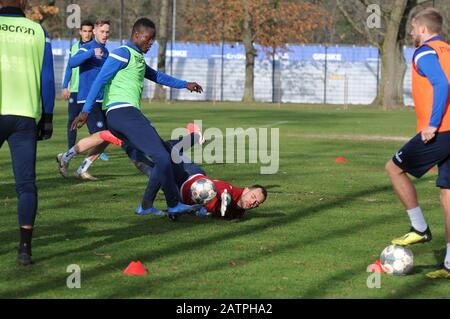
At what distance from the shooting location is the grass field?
290 inches

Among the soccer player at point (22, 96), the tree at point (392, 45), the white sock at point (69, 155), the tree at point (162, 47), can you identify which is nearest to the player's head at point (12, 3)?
the soccer player at point (22, 96)

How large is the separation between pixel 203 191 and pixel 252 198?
0.54 metres

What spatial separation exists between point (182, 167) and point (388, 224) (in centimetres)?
237

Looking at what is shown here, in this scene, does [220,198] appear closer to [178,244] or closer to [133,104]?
[133,104]

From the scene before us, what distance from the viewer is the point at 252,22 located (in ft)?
198

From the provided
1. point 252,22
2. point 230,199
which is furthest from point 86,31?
point 252,22

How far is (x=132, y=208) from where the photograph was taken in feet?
37.7

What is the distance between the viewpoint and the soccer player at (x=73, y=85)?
15781mm

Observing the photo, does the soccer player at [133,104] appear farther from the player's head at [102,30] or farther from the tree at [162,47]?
the tree at [162,47]

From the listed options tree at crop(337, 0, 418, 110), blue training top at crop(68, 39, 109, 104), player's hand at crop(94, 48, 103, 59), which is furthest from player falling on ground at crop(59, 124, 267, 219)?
tree at crop(337, 0, 418, 110)

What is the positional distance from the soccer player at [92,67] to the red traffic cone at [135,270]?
259 inches

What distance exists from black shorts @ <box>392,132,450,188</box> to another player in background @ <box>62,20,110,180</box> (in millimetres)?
6694
